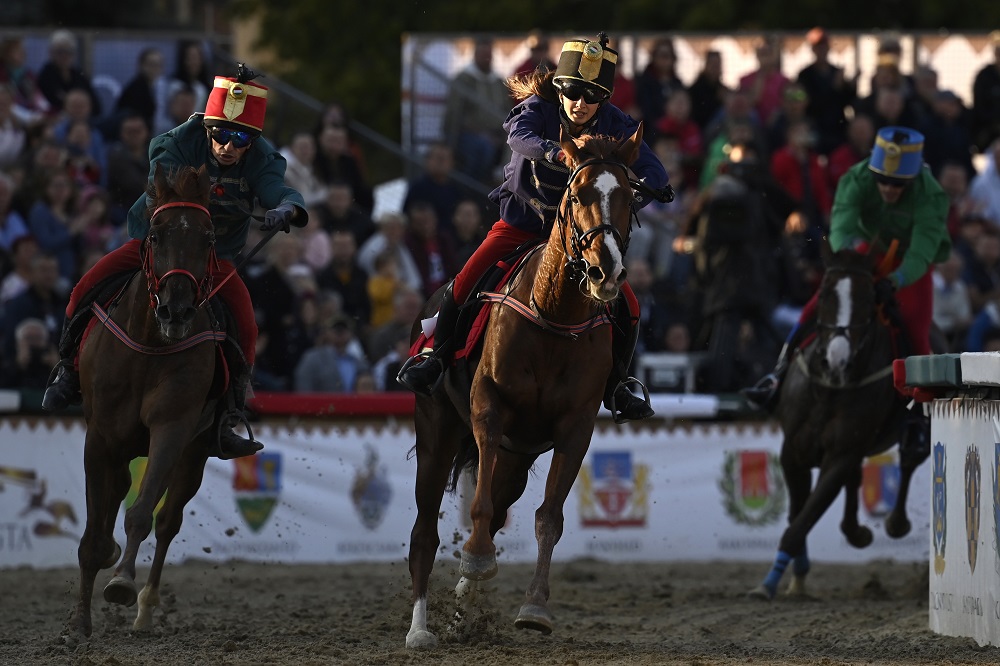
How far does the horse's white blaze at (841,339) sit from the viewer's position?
39.1ft

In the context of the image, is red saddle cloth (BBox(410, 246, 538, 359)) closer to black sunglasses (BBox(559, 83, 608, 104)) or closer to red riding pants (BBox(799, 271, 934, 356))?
black sunglasses (BBox(559, 83, 608, 104))

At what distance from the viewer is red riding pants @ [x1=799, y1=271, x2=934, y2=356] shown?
1247cm

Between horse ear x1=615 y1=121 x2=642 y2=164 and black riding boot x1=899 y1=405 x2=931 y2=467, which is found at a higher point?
horse ear x1=615 y1=121 x2=642 y2=164

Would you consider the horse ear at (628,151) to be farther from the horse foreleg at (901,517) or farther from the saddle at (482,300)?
the horse foreleg at (901,517)

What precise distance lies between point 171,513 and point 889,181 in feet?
18.2

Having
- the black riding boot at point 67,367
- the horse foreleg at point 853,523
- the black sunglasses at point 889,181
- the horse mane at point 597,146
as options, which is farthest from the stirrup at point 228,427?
the black sunglasses at point 889,181

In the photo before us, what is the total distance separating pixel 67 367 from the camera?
10.1 m

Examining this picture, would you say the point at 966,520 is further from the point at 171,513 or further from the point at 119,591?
the point at 171,513

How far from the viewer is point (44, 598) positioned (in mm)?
12258

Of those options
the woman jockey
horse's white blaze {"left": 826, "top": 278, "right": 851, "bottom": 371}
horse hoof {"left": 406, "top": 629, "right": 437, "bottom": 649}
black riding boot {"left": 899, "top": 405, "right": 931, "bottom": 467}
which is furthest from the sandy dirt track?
horse's white blaze {"left": 826, "top": 278, "right": 851, "bottom": 371}

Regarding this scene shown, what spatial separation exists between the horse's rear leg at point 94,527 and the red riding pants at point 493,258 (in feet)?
6.92

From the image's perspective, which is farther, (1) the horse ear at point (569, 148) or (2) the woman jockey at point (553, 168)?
(2) the woman jockey at point (553, 168)

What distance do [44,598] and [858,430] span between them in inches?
227

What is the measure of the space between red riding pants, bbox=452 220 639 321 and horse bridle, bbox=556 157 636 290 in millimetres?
882
